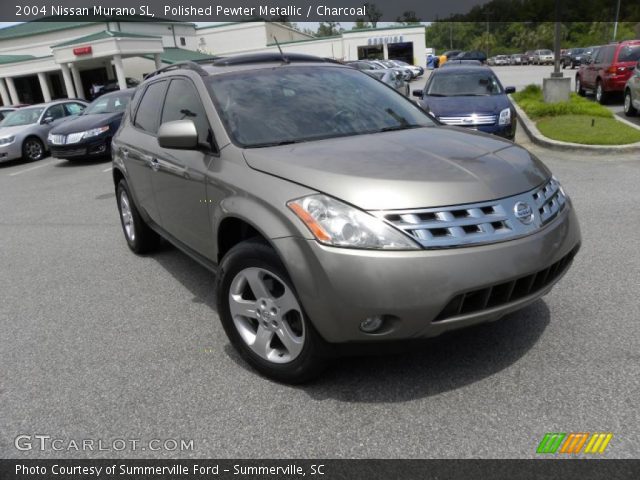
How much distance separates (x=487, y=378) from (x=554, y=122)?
33.0 feet

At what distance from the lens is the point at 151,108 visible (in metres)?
4.77

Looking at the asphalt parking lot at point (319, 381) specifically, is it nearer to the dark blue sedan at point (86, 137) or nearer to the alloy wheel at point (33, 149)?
the dark blue sedan at point (86, 137)

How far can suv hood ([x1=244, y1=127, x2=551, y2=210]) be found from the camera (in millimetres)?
2615

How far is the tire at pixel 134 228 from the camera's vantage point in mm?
5398


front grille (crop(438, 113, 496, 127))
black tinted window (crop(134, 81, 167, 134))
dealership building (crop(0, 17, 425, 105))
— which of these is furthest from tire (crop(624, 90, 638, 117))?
dealership building (crop(0, 17, 425, 105))

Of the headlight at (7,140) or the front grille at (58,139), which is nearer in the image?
the front grille at (58,139)

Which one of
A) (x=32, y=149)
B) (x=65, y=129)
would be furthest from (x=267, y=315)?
(x=32, y=149)

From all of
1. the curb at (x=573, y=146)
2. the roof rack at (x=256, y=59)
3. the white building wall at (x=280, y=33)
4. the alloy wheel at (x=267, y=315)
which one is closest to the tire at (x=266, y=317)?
the alloy wheel at (x=267, y=315)

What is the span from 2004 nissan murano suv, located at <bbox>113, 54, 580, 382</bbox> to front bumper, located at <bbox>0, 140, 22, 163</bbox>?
12608 mm

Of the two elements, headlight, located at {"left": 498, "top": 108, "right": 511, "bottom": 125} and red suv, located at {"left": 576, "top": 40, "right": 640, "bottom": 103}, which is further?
red suv, located at {"left": 576, "top": 40, "right": 640, "bottom": 103}

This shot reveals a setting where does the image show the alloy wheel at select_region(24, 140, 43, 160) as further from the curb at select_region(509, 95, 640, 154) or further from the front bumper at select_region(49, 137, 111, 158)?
the curb at select_region(509, 95, 640, 154)

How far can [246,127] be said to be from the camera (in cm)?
346

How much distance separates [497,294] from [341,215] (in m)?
0.86

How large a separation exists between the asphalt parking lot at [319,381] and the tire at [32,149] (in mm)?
11574
